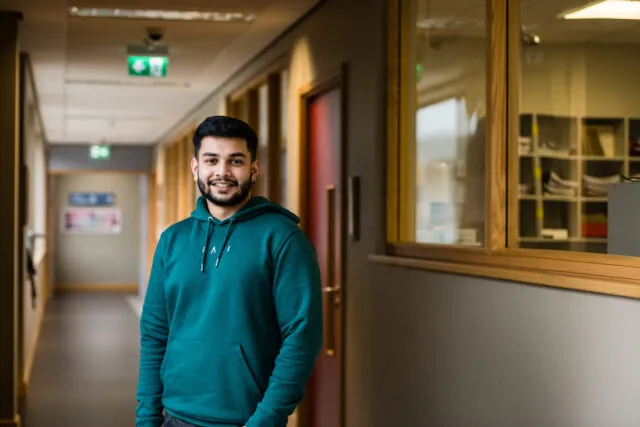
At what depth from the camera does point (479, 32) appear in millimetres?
4199

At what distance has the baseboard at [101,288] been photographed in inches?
824

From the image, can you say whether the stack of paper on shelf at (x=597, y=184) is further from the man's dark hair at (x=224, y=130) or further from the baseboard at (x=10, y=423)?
the baseboard at (x=10, y=423)

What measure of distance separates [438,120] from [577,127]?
0.98 m

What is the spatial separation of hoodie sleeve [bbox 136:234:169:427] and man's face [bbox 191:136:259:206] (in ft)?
0.70

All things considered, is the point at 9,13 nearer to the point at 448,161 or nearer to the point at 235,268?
the point at 448,161

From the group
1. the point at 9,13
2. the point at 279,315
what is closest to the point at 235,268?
the point at 279,315

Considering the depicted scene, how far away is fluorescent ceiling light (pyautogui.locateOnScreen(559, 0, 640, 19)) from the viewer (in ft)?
12.1

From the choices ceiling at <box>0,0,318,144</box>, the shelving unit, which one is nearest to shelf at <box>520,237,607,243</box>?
the shelving unit

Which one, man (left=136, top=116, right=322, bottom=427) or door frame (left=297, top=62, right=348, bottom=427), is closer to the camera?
man (left=136, top=116, right=322, bottom=427)

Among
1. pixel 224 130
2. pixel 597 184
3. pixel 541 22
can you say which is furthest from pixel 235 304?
pixel 541 22

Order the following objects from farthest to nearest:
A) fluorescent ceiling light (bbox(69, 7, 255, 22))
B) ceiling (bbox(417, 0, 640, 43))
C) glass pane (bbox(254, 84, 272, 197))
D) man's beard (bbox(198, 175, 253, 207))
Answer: glass pane (bbox(254, 84, 272, 197)) → fluorescent ceiling light (bbox(69, 7, 255, 22)) → ceiling (bbox(417, 0, 640, 43)) → man's beard (bbox(198, 175, 253, 207))

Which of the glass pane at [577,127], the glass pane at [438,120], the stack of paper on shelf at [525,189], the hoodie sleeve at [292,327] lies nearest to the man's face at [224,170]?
the hoodie sleeve at [292,327]

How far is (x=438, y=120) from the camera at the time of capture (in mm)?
4734

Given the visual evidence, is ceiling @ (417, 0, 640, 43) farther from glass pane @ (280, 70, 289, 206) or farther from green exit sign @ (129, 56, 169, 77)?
green exit sign @ (129, 56, 169, 77)
